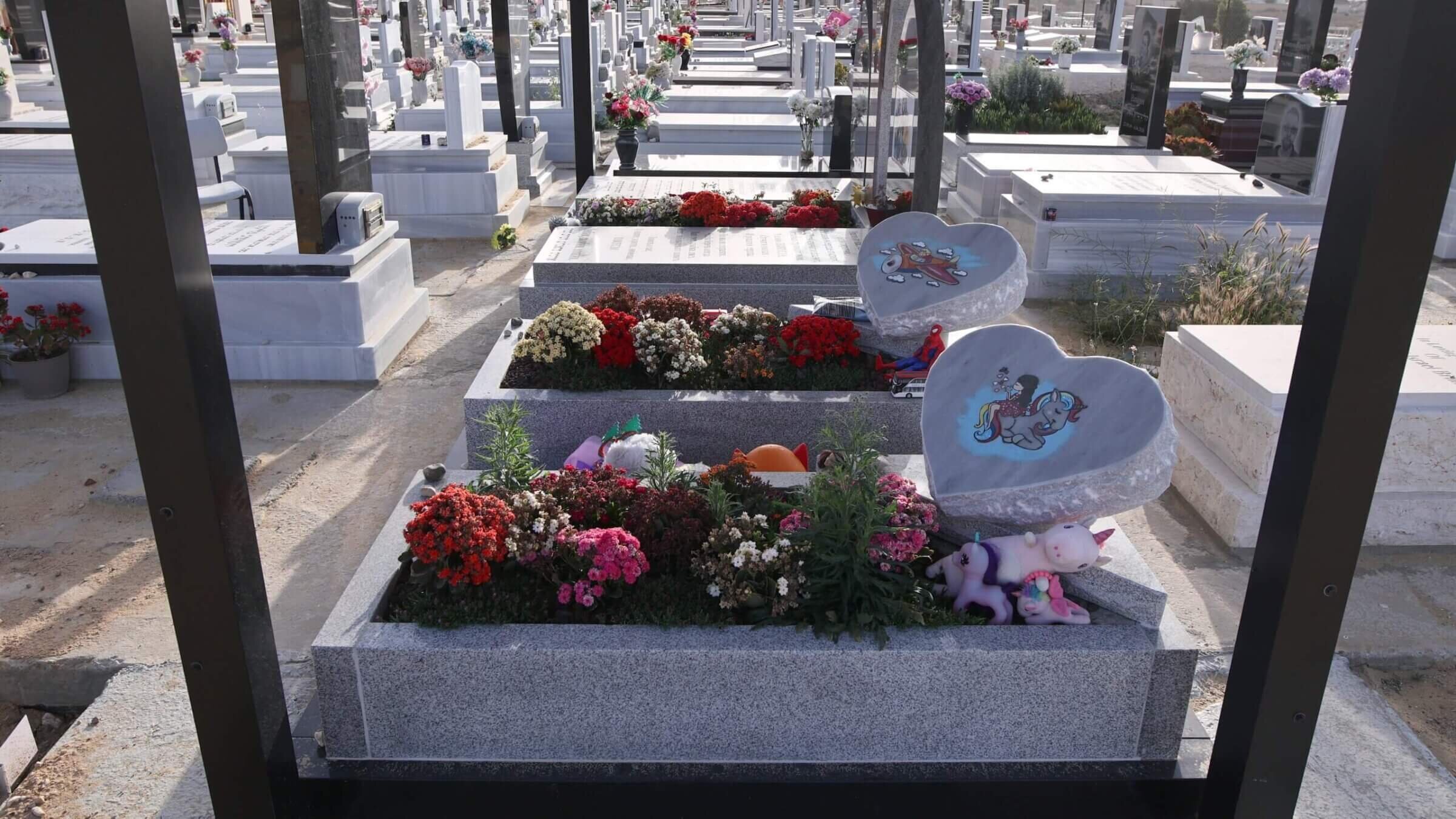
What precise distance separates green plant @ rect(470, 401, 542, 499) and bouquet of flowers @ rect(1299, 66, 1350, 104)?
10406 millimetres

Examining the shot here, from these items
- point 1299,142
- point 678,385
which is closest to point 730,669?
point 678,385

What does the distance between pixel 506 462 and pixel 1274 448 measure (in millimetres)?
3730

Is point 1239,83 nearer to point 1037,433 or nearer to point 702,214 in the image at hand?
point 702,214

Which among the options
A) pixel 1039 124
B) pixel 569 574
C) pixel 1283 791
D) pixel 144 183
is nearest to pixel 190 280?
pixel 144 183

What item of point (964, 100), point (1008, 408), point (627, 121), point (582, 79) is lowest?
point (1008, 408)

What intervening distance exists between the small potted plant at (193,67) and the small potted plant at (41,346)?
11.0 m

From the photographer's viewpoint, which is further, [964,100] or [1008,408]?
[964,100]

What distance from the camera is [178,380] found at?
246 cm

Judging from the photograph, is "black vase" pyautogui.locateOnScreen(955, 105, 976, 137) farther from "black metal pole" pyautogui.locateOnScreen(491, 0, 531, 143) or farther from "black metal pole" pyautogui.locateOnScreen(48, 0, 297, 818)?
"black metal pole" pyautogui.locateOnScreen(48, 0, 297, 818)

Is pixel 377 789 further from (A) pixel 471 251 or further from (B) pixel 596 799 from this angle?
(A) pixel 471 251

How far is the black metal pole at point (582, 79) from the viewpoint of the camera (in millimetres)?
10430

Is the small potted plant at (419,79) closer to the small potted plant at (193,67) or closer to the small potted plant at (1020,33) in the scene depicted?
the small potted plant at (193,67)

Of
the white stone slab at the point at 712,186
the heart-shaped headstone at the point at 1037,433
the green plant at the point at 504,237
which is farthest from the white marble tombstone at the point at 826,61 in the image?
the heart-shaped headstone at the point at 1037,433

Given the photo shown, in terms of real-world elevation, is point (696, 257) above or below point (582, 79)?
below
